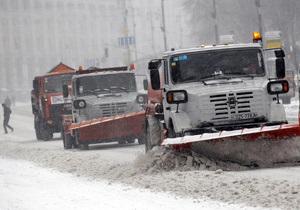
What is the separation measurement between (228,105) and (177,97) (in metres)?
0.88

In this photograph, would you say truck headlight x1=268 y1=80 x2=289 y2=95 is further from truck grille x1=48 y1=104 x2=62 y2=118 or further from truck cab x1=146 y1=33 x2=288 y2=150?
truck grille x1=48 y1=104 x2=62 y2=118

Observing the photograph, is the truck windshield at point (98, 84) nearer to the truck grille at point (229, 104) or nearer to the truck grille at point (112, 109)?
the truck grille at point (112, 109)

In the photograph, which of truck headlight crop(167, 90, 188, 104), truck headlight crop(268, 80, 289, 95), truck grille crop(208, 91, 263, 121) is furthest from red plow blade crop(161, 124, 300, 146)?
truck headlight crop(268, 80, 289, 95)

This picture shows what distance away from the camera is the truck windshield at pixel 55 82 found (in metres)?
31.2

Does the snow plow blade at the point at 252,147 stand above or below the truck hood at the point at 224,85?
below

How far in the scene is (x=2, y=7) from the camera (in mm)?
128250

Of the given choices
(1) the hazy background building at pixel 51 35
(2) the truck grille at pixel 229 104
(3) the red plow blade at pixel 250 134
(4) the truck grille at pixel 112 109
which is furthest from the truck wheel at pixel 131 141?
(1) the hazy background building at pixel 51 35

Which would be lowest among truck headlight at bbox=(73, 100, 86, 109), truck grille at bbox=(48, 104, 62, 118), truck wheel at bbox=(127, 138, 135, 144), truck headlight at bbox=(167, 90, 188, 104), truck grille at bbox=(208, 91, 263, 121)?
truck wheel at bbox=(127, 138, 135, 144)

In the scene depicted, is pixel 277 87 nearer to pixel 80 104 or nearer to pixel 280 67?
pixel 280 67

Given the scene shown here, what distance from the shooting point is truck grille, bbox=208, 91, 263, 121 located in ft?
45.5

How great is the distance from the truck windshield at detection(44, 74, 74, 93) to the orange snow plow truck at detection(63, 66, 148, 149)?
6.46 m

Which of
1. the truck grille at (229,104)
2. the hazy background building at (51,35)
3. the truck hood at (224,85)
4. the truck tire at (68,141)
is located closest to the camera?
→ the truck grille at (229,104)

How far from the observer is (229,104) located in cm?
1390

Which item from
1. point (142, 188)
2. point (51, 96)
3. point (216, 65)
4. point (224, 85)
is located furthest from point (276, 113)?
point (51, 96)
